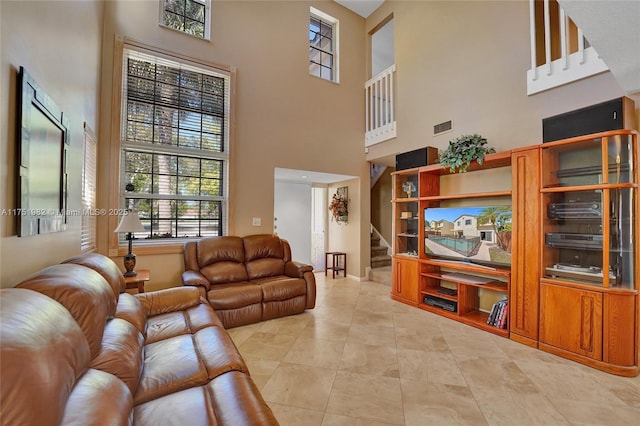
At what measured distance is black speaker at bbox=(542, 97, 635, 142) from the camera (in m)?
2.35

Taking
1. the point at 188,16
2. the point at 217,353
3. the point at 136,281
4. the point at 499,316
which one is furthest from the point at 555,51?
the point at 136,281

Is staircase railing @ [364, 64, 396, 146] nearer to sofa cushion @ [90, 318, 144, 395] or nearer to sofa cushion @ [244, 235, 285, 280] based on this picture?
sofa cushion @ [244, 235, 285, 280]

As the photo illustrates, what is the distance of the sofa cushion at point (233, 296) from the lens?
3043mm

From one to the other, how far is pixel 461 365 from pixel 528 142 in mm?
2526

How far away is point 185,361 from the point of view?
1551 millimetres

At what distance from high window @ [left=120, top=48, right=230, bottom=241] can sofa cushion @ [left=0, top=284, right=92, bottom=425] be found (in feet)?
9.56

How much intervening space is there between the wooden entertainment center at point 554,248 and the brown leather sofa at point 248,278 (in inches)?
70.8

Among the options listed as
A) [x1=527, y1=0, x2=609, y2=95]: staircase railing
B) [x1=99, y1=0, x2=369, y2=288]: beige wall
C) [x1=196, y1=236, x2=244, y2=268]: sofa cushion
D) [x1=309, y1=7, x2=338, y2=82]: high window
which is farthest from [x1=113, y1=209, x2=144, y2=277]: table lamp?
[x1=527, y1=0, x2=609, y2=95]: staircase railing

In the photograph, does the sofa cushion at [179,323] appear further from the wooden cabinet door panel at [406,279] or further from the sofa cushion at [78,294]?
the wooden cabinet door panel at [406,279]

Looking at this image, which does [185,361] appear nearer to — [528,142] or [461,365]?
[461,365]

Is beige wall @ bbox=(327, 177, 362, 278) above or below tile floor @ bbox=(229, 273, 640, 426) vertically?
above

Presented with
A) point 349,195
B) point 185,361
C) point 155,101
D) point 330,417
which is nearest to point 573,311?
point 330,417

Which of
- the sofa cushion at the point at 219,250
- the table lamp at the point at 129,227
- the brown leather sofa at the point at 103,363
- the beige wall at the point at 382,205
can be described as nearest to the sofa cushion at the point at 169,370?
the brown leather sofa at the point at 103,363

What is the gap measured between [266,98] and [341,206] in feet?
8.15
